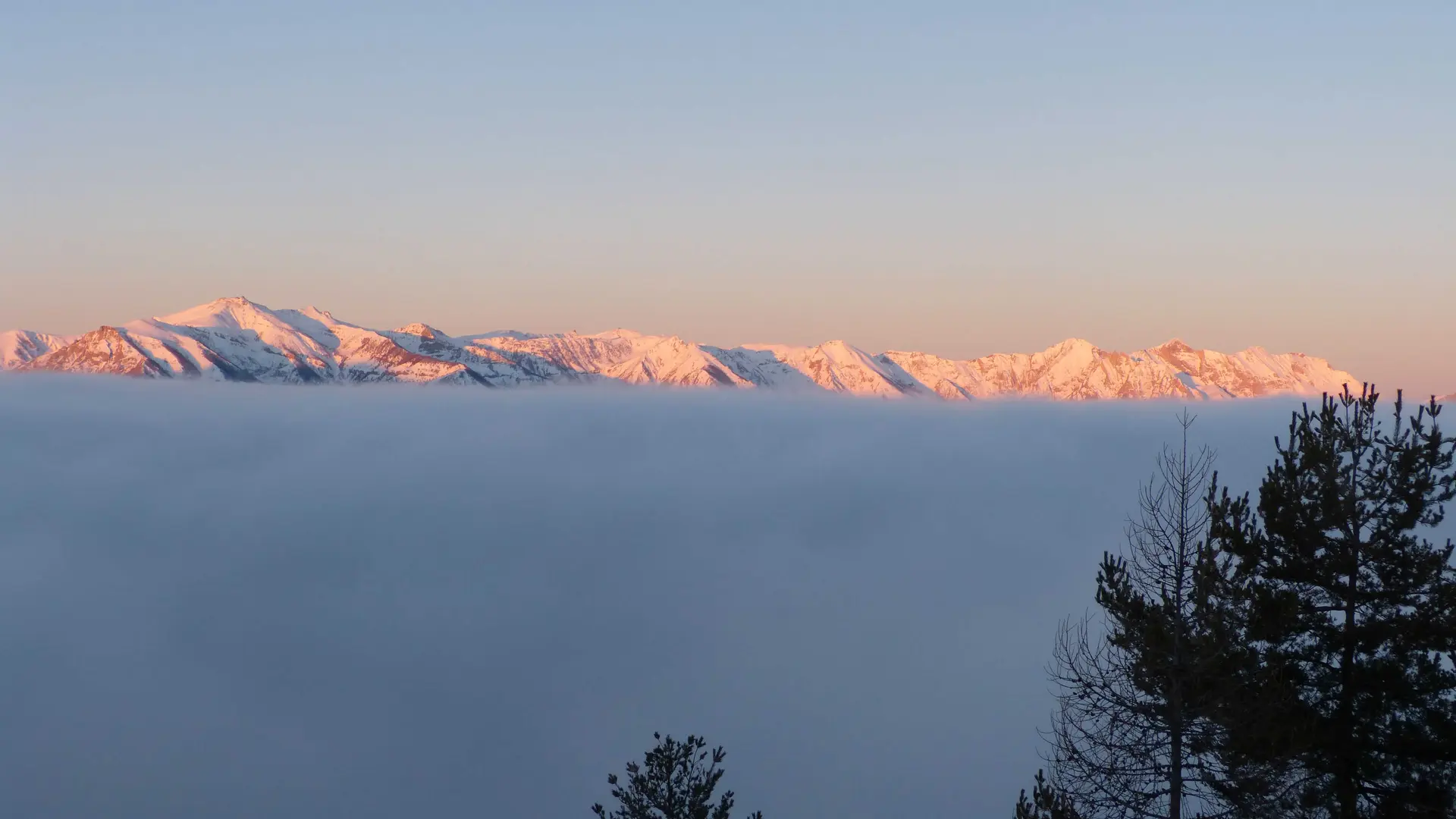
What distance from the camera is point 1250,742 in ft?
67.1

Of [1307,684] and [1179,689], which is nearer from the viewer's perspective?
[1179,689]

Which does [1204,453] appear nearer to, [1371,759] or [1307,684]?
[1307,684]

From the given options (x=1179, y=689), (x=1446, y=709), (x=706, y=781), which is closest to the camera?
(x=1179, y=689)

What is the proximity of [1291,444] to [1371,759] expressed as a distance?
6.67 m

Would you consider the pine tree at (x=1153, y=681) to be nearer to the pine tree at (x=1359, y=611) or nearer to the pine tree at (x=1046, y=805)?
the pine tree at (x=1046, y=805)

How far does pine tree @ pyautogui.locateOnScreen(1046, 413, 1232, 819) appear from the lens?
1964 cm

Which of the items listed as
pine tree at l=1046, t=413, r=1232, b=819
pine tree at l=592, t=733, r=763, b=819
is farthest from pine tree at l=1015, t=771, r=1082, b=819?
pine tree at l=592, t=733, r=763, b=819

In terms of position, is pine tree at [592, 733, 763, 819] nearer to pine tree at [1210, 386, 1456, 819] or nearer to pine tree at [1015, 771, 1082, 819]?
pine tree at [1015, 771, 1082, 819]

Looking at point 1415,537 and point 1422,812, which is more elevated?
point 1415,537

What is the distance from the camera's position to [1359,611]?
23.3 metres

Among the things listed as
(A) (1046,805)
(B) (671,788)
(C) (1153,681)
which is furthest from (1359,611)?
(B) (671,788)

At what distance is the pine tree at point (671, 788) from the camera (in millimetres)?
34469

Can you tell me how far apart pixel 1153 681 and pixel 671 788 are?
1885 cm

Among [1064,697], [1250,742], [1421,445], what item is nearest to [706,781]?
[1064,697]
